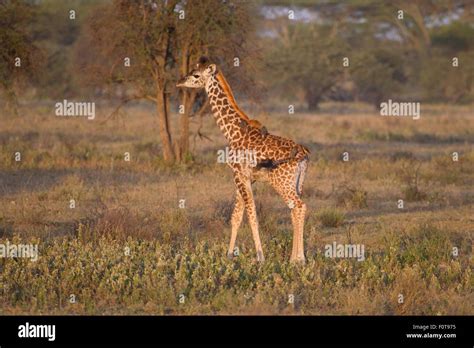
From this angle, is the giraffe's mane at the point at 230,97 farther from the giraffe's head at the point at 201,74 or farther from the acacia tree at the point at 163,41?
the acacia tree at the point at 163,41

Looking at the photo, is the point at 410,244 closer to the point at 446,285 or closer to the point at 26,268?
the point at 446,285

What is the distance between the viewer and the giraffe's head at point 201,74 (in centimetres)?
1098

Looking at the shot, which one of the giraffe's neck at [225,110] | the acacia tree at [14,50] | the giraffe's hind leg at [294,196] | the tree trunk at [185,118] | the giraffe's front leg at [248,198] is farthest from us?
the tree trunk at [185,118]

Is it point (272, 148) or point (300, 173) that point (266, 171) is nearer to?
point (272, 148)

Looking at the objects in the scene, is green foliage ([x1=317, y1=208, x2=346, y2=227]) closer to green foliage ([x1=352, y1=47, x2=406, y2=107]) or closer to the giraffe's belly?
the giraffe's belly

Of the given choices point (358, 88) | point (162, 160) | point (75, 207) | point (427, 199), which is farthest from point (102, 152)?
point (358, 88)

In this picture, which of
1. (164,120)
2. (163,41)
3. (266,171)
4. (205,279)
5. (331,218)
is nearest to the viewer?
(205,279)

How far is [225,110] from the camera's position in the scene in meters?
10.9

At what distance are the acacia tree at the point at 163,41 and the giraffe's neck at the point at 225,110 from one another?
26.7ft

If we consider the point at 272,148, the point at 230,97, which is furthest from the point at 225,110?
the point at 272,148

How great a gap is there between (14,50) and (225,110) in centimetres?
892

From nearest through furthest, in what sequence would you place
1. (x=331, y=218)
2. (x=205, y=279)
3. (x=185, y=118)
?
(x=205, y=279), (x=331, y=218), (x=185, y=118)

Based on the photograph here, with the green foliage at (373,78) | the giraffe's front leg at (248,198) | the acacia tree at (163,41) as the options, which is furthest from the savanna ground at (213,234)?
the green foliage at (373,78)

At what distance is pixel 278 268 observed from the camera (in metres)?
10.0
